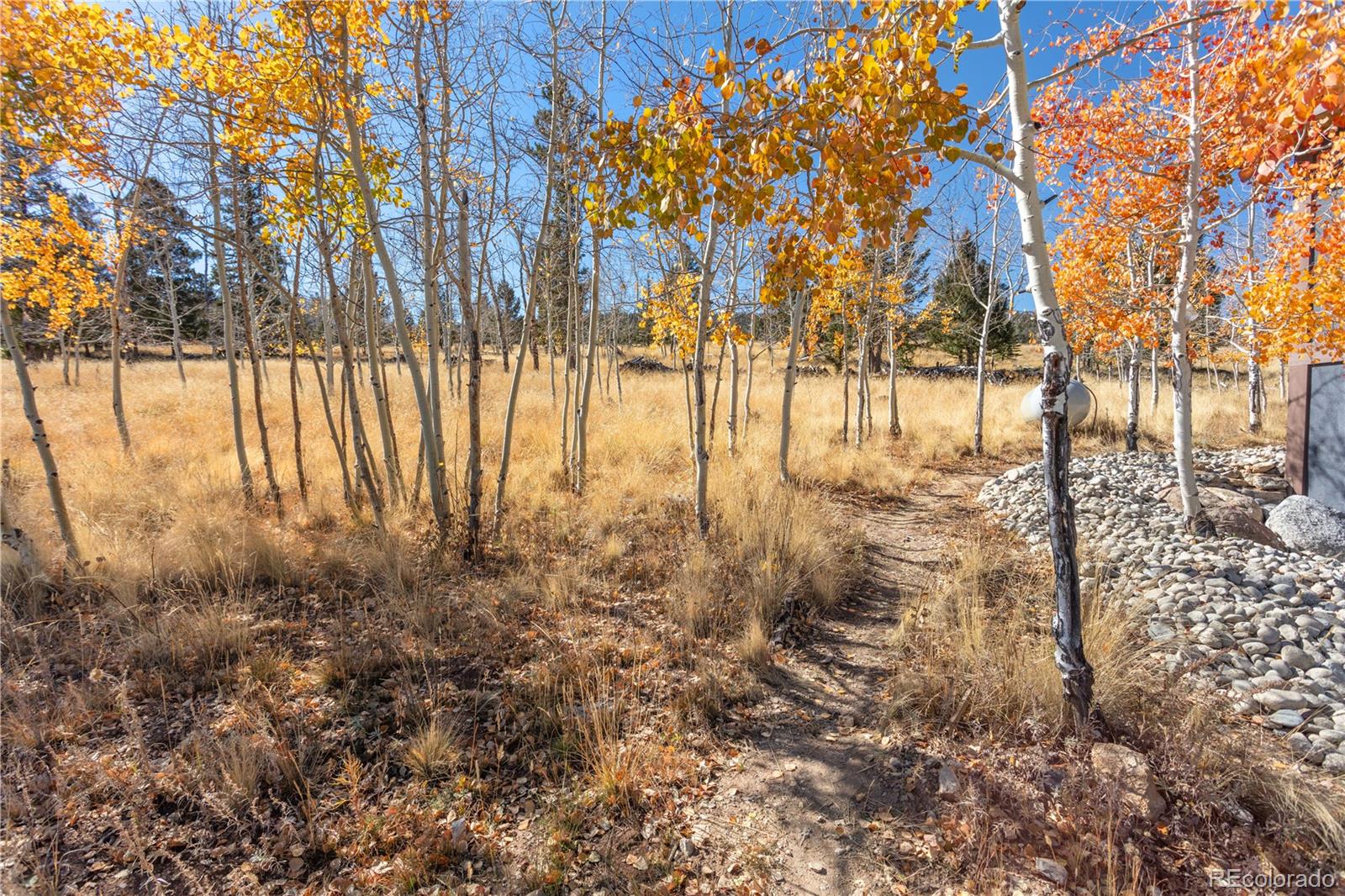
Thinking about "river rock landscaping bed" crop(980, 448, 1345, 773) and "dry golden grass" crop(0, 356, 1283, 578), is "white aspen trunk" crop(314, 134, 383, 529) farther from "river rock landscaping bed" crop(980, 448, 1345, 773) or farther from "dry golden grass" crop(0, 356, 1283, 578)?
"river rock landscaping bed" crop(980, 448, 1345, 773)

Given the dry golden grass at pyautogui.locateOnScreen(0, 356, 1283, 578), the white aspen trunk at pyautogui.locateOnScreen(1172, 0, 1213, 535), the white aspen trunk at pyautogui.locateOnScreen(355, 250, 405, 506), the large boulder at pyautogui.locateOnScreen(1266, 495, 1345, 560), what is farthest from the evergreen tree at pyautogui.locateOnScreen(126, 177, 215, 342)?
the large boulder at pyautogui.locateOnScreen(1266, 495, 1345, 560)

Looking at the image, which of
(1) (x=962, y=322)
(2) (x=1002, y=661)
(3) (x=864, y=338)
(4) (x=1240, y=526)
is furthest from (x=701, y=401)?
(1) (x=962, y=322)

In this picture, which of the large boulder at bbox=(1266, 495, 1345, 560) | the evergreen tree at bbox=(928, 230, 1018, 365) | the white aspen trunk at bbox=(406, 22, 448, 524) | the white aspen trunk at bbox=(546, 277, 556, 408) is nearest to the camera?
the white aspen trunk at bbox=(406, 22, 448, 524)

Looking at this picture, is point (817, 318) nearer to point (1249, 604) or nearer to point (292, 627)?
point (1249, 604)

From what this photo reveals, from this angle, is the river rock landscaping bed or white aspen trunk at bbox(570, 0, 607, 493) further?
white aspen trunk at bbox(570, 0, 607, 493)

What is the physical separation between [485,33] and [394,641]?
5318mm

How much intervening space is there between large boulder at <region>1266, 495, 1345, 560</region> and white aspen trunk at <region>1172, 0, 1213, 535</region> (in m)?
0.94

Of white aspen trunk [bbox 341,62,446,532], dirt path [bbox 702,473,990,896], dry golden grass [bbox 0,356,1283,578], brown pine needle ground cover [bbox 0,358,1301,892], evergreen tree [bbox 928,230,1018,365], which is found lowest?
dirt path [bbox 702,473,990,896]

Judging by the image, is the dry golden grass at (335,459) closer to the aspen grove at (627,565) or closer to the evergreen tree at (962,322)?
the aspen grove at (627,565)

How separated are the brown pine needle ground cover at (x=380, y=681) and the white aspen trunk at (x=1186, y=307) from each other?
342 centimetres

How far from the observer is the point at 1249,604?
3604mm

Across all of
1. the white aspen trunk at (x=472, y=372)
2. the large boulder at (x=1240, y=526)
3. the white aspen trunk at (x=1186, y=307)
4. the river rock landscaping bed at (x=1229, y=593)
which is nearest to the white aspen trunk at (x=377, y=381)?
the white aspen trunk at (x=472, y=372)

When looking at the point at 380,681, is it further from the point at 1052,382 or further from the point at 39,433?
the point at 1052,382

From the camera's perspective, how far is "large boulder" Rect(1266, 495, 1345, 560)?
516 centimetres
